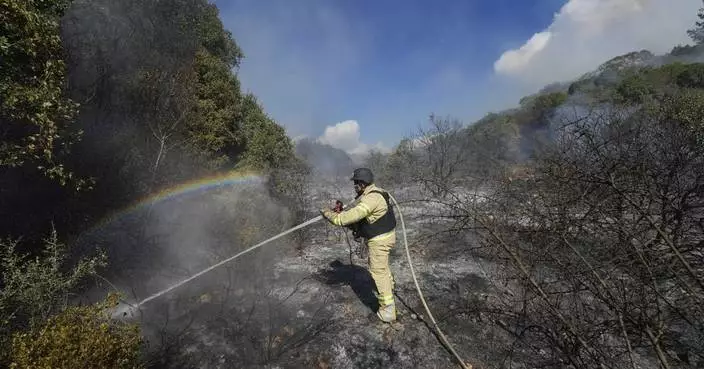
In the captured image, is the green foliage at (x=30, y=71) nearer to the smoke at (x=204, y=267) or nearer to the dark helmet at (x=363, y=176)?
the smoke at (x=204, y=267)

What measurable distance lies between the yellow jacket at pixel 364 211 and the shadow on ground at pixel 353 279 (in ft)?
5.72

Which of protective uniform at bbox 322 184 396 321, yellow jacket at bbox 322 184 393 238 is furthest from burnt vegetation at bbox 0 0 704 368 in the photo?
yellow jacket at bbox 322 184 393 238

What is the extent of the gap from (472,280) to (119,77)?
9.24 m

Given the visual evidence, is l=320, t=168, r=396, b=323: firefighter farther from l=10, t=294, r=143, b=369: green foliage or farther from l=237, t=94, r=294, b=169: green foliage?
l=237, t=94, r=294, b=169: green foliage

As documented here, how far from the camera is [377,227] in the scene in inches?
220

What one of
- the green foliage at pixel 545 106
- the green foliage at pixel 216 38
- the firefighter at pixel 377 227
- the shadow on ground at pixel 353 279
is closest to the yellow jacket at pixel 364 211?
the firefighter at pixel 377 227

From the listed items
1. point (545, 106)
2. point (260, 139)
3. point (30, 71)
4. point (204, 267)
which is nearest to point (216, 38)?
point (260, 139)

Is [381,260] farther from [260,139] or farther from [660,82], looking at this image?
[660,82]

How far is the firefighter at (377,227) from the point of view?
216 inches

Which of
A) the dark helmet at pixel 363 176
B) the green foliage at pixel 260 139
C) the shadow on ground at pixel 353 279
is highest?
the green foliage at pixel 260 139

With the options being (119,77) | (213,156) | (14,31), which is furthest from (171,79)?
(14,31)

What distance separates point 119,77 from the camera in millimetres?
9086

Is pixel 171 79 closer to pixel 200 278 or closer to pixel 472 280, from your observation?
pixel 200 278

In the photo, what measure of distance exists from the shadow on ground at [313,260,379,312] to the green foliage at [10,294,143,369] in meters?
3.88
